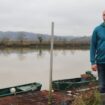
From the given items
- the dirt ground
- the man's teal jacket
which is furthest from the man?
the dirt ground

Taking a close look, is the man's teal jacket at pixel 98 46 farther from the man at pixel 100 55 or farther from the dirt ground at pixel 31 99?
the dirt ground at pixel 31 99

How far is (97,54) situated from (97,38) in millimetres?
278

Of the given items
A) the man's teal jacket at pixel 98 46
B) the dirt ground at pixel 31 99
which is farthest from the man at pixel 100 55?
the dirt ground at pixel 31 99

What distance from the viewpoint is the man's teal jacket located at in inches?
243

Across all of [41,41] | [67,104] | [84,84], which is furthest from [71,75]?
[41,41]

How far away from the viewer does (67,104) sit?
7.07 metres

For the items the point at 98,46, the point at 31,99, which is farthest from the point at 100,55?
the point at 31,99

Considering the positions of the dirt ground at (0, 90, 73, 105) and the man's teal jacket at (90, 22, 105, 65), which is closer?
the man's teal jacket at (90, 22, 105, 65)

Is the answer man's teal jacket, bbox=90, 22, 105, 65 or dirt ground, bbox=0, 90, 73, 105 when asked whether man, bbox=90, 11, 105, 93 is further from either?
dirt ground, bbox=0, 90, 73, 105

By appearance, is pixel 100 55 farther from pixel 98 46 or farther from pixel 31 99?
pixel 31 99

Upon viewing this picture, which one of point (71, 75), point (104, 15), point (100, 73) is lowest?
point (71, 75)

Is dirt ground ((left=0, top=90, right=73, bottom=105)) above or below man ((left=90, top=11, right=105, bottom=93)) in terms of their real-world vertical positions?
below

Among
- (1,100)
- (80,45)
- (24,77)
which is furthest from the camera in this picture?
(80,45)

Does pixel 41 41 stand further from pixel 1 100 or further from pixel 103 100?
pixel 103 100
